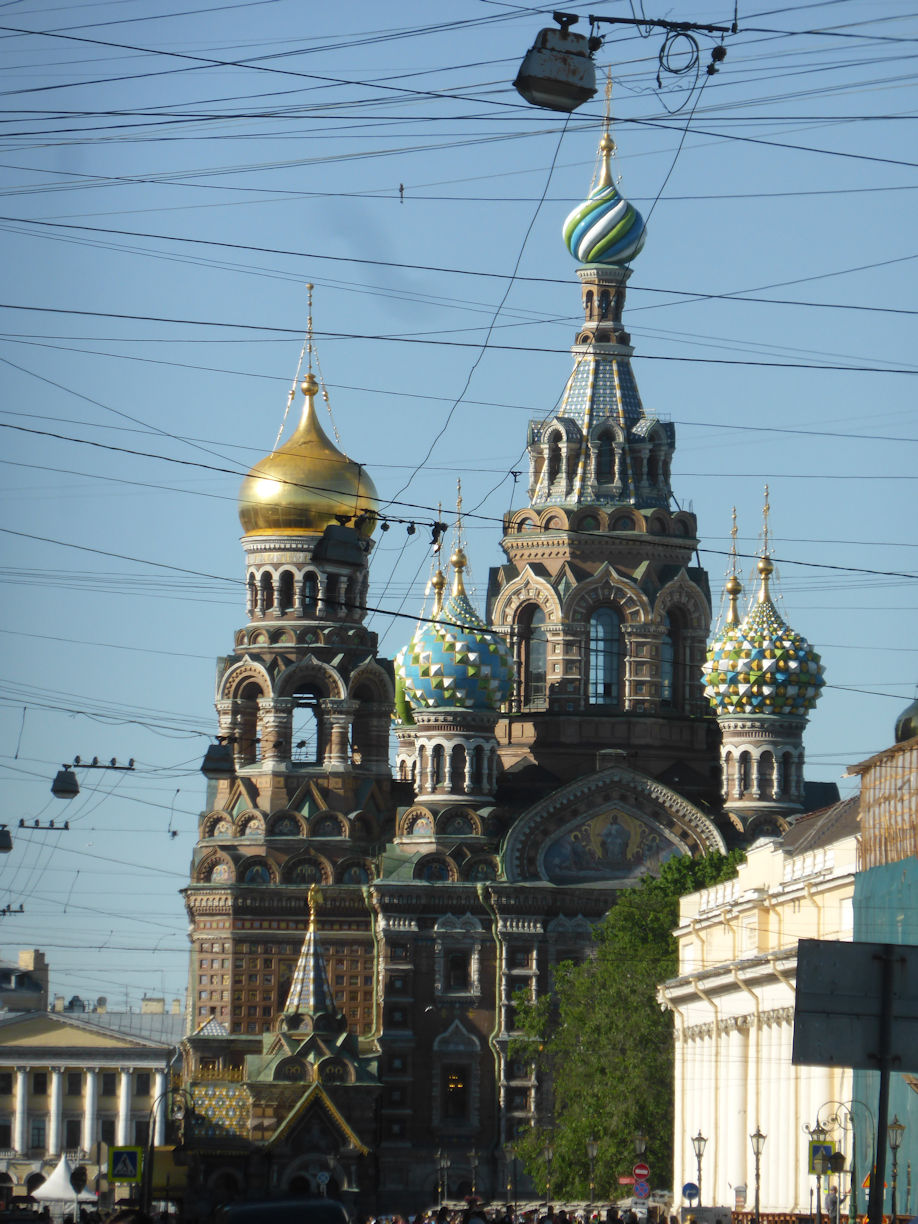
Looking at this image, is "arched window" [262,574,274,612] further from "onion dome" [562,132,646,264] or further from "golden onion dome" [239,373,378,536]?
"onion dome" [562,132,646,264]

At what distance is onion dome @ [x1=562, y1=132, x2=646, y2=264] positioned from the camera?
70062mm

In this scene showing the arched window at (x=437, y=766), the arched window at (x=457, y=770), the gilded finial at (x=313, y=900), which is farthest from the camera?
the arched window at (x=437, y=766)

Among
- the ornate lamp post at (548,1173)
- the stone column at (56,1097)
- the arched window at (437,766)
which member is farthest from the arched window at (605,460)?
the stone column at (56,1097)

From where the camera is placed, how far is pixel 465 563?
2734 inches

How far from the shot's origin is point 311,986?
62.9 meters

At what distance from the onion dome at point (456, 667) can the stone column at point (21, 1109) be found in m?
15.3

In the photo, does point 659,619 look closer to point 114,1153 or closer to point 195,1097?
point 195,1097

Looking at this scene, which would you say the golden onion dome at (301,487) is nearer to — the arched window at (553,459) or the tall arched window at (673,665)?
the arched window at (553,459)

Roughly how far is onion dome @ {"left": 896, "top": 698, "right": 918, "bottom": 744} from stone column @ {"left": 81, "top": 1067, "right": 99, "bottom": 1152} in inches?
1311

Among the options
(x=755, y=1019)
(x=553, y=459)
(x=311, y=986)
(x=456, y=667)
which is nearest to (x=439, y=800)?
(x=456, y=667)

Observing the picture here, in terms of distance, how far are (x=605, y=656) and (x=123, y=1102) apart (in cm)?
1713

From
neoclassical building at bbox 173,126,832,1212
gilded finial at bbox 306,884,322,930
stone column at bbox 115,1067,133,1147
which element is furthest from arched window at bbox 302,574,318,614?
stone column at bbox 115,1067,133,1147

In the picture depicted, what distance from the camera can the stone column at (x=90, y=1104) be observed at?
74375 millimetres

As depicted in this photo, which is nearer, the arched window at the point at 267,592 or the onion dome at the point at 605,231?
the arched window at the point at 267,592
